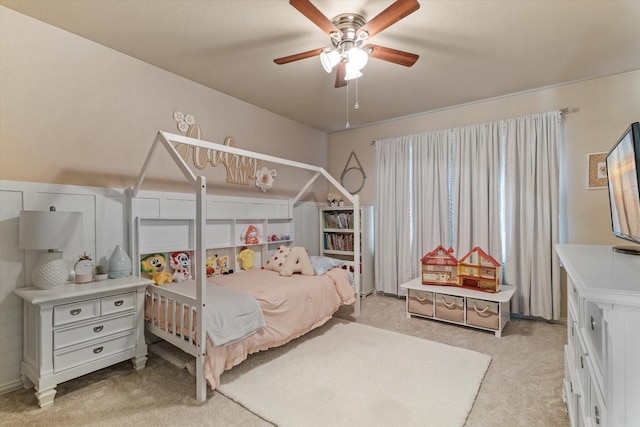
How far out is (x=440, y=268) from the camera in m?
3.56

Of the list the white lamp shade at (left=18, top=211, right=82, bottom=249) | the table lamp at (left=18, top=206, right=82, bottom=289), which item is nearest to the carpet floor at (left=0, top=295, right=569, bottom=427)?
the table lamp at (left=18, top=206, right=82, bottom=289)

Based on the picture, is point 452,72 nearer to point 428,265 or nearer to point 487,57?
point 487,57

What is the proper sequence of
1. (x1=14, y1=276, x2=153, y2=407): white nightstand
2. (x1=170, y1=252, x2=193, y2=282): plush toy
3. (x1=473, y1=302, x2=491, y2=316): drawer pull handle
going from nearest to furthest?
(x1=14, y1=276, x2=153, y2=407): white nightstand
(x1=170, y1=252, x2=193, y2=282): plush toy
(x1=473, y1=302, x2=491, y2=316): drawer pull handle

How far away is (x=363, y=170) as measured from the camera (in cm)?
480

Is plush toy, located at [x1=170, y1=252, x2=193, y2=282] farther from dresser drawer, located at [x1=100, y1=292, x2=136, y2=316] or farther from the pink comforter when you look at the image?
dresser drawer, located at [x1=100, y1=292, x2=136, y2=316]

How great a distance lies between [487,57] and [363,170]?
2333 mm

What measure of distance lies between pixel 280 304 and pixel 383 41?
228cm

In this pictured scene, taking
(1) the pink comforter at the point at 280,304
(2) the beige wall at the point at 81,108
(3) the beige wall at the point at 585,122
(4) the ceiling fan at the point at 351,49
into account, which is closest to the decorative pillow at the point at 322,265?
(1) the pink comforter at the point at 280,304

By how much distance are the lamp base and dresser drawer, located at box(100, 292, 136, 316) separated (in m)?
0.32

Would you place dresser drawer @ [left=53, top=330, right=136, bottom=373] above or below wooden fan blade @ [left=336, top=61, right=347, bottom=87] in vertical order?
below

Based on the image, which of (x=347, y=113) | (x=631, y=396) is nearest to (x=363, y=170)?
(x=347, y=113)

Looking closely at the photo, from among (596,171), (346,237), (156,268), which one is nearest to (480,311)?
(596,171)

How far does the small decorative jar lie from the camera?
245 cm

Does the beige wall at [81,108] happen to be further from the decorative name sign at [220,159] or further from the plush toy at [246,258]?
the plush toy at [246,258]
